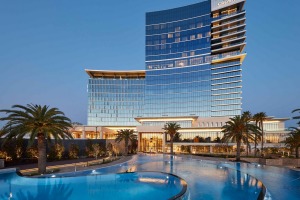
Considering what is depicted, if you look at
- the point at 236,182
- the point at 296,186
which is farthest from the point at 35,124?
the point at 296,186

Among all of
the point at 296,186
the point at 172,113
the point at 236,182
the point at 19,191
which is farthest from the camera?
the point at 172,113

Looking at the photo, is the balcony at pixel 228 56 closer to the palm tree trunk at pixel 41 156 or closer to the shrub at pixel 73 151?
the shrub at pixel 73 151

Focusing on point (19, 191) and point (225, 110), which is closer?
point (19, 191)

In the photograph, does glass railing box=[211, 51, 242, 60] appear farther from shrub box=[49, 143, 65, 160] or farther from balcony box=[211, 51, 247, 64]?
shrub box=[49, 143, 65, 160]

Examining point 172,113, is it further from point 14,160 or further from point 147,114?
point 14,160

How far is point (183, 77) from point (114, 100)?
93.3 ft

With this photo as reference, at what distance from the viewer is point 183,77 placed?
9544cm

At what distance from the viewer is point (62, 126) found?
23969mm

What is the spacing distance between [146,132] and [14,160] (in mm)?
43625

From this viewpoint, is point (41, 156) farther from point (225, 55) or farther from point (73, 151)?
point (225, 55)

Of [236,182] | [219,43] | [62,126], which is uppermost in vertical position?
[219,43]

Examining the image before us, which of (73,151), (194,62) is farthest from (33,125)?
(194,62)

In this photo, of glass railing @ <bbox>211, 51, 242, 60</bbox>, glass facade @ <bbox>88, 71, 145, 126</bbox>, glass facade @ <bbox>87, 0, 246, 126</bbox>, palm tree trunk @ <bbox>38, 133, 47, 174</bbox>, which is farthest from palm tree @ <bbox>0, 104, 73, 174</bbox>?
glass facade @ <bbox>88, 71, 145, 126</bbox>

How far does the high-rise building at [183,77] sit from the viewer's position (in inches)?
3509
